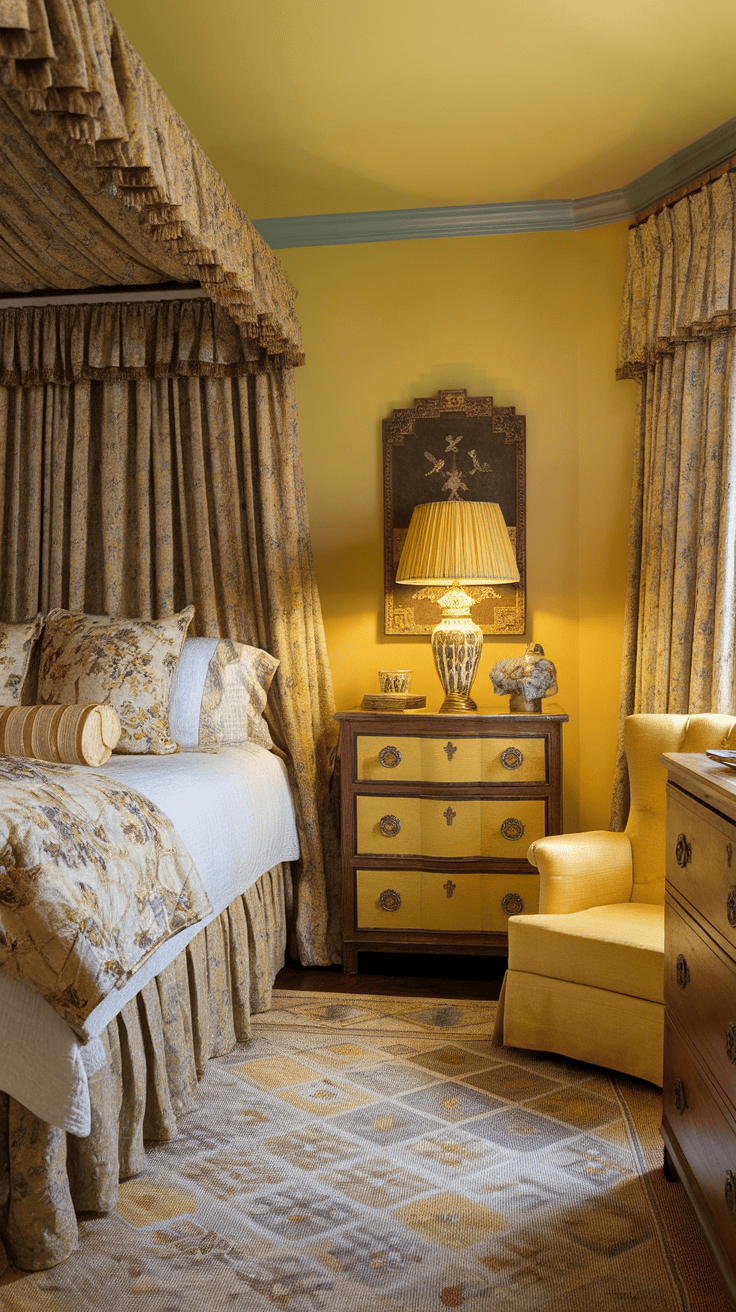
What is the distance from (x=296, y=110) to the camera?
3.04 metres

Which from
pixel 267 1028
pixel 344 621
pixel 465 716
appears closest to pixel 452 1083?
pixel 267 1028

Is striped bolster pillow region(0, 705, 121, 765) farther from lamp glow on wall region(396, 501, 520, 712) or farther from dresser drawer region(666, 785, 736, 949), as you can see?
dresser drawer region(666, 785, 736, 949)

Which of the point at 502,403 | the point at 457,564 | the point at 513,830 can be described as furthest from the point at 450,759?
the point at 502,403

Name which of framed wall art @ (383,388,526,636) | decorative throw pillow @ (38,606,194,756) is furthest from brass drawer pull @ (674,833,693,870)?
framed wall art @ (383,388,526,636)

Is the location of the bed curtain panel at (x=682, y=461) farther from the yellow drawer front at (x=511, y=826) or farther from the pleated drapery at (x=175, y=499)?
the pleated drapery at (x=175, y=499)

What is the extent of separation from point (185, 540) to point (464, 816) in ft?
4.87

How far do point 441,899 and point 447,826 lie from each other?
249 mm

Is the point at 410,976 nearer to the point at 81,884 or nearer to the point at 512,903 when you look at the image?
the point at 512,903

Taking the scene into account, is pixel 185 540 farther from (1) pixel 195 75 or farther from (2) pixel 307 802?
(1) pixel 195 75

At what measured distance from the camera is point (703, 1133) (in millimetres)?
1670

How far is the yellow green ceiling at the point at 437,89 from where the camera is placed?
2592 mm

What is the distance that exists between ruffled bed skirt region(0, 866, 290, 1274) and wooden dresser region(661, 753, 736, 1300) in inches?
42.9

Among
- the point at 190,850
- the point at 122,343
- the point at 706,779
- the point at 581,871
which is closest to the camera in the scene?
the point at 706,779

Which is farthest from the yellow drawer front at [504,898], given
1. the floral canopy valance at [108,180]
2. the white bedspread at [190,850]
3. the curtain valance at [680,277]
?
the floral canopy valance at [108,180]
